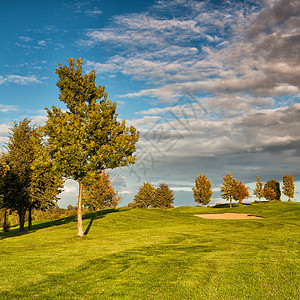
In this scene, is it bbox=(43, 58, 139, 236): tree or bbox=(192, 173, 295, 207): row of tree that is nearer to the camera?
bbox=(43, 58, 139, 236): tree

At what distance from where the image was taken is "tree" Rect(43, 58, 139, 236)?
20266 mm

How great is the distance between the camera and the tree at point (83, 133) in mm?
20266

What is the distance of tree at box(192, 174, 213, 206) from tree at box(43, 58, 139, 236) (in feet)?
170

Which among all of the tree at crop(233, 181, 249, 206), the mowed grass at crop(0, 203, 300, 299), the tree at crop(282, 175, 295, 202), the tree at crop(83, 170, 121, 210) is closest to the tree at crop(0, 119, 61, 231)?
the mowed grass at crop(0, 203, 300, 299)

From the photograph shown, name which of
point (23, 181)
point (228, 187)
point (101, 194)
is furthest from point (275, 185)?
point (23, 181)

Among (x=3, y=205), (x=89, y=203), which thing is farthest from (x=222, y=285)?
(x=89, y=203)

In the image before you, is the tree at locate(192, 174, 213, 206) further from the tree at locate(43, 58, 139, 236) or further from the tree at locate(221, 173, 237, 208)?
the tree at locate(43, 58, 139, 236)

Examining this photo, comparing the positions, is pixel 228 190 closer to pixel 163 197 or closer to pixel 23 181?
pixel 163 197

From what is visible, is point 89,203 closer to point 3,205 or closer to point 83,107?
point 3,205

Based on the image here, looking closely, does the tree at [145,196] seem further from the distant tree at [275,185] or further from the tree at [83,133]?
the tree at [83,133]

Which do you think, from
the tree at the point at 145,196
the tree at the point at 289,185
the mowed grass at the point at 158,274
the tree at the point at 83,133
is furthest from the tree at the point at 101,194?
the tree at the point at 289,185

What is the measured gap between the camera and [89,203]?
59062 millimetres

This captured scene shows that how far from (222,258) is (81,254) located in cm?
685

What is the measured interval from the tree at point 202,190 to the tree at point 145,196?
15028 millimetres
